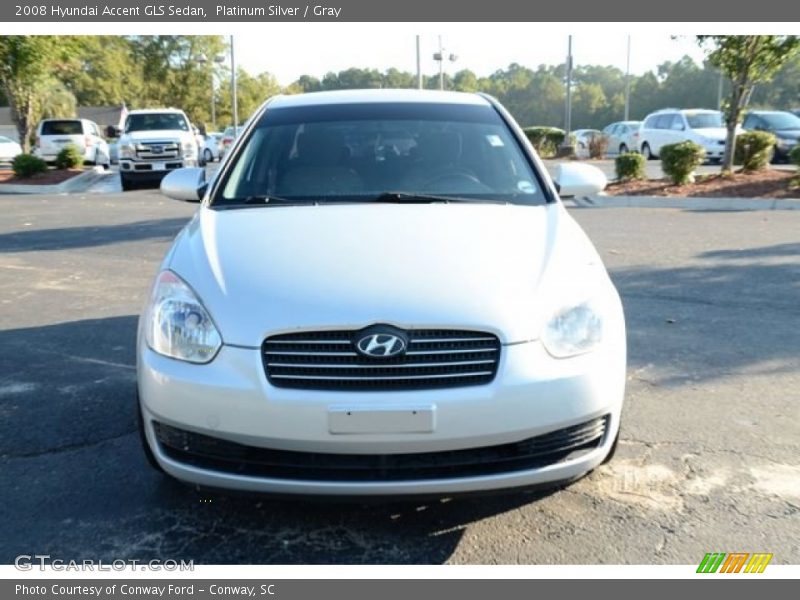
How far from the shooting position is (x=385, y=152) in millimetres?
4000

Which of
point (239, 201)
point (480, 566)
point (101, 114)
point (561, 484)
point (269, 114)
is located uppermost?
point (101, 114)

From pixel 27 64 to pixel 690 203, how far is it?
17.3 m

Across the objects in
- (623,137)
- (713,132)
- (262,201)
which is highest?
(623,137)

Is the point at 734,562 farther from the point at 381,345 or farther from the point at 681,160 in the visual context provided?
the point at 681,160

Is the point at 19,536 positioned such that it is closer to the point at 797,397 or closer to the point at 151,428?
the point at 151,428

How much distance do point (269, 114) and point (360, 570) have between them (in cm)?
273

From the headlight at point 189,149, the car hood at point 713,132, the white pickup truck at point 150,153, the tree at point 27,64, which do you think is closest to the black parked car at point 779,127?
the car hood at point 713,132

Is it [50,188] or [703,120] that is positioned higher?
[703,120]

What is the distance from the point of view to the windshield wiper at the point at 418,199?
360cm

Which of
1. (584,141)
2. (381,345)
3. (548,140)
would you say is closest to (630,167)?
(381,345)

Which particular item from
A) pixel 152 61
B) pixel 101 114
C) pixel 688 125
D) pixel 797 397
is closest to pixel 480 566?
pixel 797 397

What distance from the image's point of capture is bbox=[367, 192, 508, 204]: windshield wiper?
3.60 m

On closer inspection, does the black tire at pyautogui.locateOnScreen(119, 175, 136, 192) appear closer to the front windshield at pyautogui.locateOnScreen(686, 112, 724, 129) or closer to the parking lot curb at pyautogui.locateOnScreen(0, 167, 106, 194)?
the parking lot curb at pyautogui.locateOnScreen(0, 167, 106, 194)

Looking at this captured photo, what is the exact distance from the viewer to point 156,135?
17406mm
